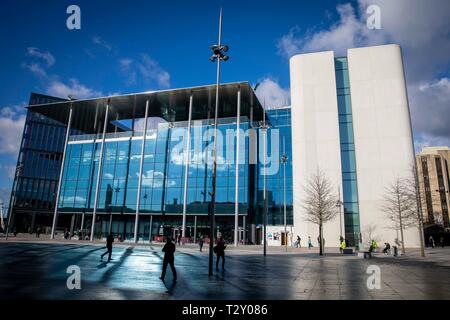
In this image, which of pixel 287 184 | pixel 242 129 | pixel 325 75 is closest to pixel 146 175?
pixel 242 129

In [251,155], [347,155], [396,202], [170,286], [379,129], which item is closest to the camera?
[170,286]

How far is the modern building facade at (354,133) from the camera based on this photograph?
40219 mm

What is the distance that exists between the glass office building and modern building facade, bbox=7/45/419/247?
18 centimetres

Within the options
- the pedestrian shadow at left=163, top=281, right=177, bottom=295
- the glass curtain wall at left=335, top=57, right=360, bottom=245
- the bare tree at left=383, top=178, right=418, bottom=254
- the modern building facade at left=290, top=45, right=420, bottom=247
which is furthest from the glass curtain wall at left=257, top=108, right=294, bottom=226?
the pedestrian shadow at left=163, top=281, right=177, bottom=295

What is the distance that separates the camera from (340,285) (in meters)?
11.2

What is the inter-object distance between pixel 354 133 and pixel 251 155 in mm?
15261

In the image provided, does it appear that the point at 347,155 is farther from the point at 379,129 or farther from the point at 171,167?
A: the point at 171,167

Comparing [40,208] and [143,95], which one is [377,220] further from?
[40,208]

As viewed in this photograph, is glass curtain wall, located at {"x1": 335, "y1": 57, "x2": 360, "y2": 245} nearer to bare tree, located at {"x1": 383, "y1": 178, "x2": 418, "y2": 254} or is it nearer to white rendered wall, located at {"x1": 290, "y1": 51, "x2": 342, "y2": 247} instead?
white rendered wall, located at {"x1": 290, "y1": 51, "x2": 342, "y2": 247}

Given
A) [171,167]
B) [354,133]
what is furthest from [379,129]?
[171,167]

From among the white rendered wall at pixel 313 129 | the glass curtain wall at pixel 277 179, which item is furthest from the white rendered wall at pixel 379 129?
the glass curtain wall at pixel 277 179

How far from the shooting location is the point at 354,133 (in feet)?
139

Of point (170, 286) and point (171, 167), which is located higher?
point (171, 167)
